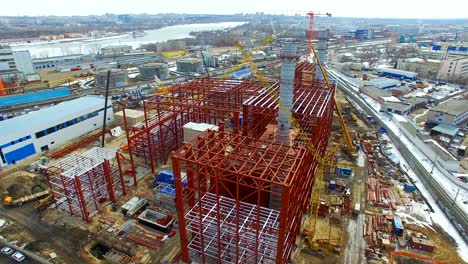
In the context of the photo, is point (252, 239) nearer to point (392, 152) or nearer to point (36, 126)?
point (392, 152)

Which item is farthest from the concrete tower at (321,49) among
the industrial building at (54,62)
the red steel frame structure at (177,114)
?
the industrial building at (54,62)

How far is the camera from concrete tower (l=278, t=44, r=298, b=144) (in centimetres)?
2394

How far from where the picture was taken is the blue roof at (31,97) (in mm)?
58031

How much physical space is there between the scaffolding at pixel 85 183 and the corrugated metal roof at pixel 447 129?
51.9 meters

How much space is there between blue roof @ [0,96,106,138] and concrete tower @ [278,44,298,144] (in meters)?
34.2

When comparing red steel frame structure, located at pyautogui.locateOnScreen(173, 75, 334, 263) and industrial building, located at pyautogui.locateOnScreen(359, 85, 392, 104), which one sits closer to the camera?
red steel frame structure, located at pyautogui.locateOnScreen(173, 75, 334, 263)

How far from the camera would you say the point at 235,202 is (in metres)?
21.5

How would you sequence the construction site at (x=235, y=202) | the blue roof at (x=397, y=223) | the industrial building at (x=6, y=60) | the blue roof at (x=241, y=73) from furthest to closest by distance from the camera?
1. the blue roof at (x=241, y=73)
2. the industrial building at (x=6, y=60)
3. the blue roof at (x=397, y=223)
4. the construction site at (x=235, y=202)

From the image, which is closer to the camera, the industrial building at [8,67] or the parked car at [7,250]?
the parked car at [7,250]

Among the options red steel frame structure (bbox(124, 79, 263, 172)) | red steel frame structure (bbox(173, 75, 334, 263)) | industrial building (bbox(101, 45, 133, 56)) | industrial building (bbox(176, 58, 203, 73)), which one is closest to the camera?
red steel frame structure (bbox(173, 75, 334, 263))

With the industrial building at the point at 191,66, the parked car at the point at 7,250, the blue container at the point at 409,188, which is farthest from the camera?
the industrial building at the point at 191,66

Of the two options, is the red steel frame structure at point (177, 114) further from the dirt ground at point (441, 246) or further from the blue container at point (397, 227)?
the dirt ground at point (441, 246)

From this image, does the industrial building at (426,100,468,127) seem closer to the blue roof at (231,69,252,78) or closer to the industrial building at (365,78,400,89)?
the industrial building at (365,78,400,89)

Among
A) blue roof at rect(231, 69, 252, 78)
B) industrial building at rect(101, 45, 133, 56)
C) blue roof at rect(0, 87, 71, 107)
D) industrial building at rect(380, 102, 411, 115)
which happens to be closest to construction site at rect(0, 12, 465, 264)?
industrial building at rect(380, 102, 411, 115)
